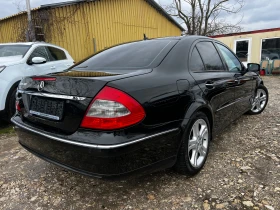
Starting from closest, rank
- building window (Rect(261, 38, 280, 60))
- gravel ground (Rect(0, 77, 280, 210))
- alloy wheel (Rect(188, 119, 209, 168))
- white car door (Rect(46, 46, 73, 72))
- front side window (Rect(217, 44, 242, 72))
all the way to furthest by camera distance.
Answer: gravel ground (Rect(0, 77, 280, 210)) < alloy wheel (Rect(188, 119, 209, 168)) < front side window (Rect(217, 44, 242, 72)) < white car door (Rect(46, 46, 73, 72)) < building window (Rect(261, 38, 280, 60))

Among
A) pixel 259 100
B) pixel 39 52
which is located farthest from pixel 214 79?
pixel 39 52

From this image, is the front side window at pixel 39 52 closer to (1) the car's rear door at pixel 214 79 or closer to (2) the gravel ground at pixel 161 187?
(2) the gravel ground at pixel 161 187

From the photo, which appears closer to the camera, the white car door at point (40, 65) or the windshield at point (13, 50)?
the white car door at point (40, 65)

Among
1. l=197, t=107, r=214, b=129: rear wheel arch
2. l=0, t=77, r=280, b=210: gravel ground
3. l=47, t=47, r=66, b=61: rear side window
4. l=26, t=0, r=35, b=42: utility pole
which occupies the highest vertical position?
l=26, t=0, r=35, b=42: utility pole

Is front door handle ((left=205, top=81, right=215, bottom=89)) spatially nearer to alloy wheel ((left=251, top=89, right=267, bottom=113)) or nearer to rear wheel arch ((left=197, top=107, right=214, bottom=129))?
rear wheel arch ((left=197, top=107, right=214, bottom=129))

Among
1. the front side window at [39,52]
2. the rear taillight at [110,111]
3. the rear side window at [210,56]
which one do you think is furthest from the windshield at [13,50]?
the rear taillight at [110,111]

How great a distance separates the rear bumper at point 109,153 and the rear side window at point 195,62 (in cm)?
80

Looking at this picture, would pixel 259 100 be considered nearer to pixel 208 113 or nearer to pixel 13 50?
pixel 208 113

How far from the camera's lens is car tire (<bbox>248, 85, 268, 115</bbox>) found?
4.73 metres

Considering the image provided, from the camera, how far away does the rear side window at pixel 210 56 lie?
2.80 meters

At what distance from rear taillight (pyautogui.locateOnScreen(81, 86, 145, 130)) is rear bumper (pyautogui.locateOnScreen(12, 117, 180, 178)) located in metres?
0.08

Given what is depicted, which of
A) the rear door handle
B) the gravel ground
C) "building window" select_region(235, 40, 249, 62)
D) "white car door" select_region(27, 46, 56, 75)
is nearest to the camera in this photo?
the gravel ground

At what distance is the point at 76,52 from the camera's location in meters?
11.1

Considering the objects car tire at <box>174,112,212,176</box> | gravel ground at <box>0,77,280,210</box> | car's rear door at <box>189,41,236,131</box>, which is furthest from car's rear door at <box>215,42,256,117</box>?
car tire at <box>174,112,212,176</box>
